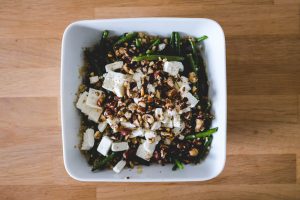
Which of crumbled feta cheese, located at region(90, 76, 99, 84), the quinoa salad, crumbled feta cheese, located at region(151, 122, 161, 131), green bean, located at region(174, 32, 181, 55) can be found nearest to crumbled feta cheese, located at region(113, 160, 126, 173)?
the quinoa salad

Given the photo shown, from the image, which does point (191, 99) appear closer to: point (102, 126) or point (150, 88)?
point (150, 88)

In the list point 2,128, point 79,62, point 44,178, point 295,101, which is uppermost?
point 79,62

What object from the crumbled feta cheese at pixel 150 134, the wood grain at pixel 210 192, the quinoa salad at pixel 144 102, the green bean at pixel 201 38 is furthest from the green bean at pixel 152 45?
the wood grain at pixel 210 192

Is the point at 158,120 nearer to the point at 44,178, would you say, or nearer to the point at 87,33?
the point at 87,33

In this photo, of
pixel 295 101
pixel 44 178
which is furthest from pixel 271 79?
pixel 44 178

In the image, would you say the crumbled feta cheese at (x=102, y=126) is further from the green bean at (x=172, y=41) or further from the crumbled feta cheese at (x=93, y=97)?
the green bean at (x=172, y=41)

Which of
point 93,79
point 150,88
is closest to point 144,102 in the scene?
point 150,88

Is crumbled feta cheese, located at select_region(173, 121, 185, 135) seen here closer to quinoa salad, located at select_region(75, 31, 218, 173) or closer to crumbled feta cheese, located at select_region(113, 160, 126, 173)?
quinoa salad, located at select_region(75, 31, 218, 173)
